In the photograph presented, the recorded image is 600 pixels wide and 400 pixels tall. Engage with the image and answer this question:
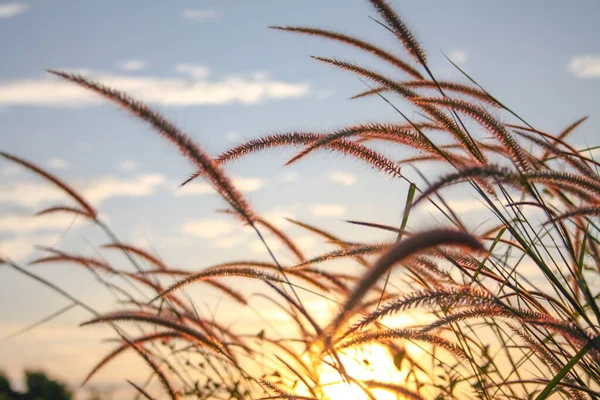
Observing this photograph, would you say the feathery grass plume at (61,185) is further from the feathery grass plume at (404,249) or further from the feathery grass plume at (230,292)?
the feathery grass plume at (404,249)

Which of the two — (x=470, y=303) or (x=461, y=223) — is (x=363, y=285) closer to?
(x=470, y=303)

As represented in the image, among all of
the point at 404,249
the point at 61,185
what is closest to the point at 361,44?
the point at 61,185

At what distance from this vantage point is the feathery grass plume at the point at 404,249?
974 mm

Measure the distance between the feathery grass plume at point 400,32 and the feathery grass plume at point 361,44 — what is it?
9 centimetres

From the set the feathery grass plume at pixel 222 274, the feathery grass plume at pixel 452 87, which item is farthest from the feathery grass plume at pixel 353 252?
the feathery grass plume at pixel 452 87

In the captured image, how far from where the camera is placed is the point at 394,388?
7.52 feet

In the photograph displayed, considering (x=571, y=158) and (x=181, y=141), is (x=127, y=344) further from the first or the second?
(x=571, y=158)

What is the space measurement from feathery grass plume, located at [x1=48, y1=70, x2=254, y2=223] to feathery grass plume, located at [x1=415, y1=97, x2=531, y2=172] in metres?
0.82

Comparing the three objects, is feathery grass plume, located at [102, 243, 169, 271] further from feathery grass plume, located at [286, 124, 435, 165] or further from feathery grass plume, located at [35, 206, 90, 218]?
feathery grass plume, located at [286, 124, 435, 165]

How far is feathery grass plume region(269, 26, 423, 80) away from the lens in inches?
118

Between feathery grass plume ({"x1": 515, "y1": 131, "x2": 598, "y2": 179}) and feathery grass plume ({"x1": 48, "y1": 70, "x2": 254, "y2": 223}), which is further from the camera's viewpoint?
feathery grass plume ({"x1": 515, "y1": 131, "x2": 598, "y2": 179})

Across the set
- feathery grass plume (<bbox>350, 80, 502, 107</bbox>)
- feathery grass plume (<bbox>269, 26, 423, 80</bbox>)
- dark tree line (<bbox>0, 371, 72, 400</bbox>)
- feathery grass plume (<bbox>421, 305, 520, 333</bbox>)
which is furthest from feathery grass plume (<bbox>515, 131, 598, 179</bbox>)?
dark tree line (<bbox>0, 371, 72, 400</bbox>)

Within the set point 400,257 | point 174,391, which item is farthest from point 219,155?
point 400,257

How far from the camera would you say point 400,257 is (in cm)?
100
